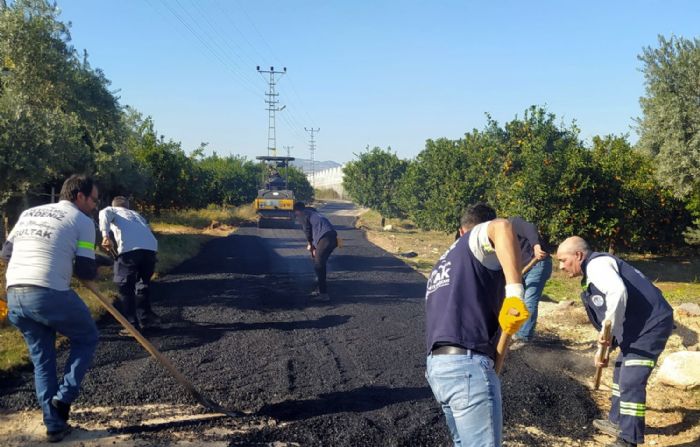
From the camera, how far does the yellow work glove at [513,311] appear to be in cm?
237

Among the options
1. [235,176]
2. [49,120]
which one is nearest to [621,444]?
[49,120]

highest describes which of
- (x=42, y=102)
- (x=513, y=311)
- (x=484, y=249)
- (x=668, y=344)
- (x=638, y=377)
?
(x=42, y=102)

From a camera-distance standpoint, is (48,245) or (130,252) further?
(130,252)

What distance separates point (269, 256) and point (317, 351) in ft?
28.8

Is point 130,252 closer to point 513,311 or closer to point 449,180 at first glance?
point 513,311

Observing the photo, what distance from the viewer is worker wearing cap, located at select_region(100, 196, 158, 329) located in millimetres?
6598

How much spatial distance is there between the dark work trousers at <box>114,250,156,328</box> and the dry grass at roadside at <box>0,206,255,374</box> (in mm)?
799

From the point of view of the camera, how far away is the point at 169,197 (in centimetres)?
2161

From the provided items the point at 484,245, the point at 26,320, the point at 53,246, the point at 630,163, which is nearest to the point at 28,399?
the point at 26,320

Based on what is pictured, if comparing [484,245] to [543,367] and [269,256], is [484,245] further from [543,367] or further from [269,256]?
[269,256]

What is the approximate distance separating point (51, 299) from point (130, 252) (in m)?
2.74

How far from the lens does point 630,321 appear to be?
13.3ft

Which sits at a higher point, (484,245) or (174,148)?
(174,148)

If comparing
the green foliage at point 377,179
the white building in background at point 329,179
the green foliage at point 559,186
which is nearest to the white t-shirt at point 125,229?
the green foliage at point 559,186
